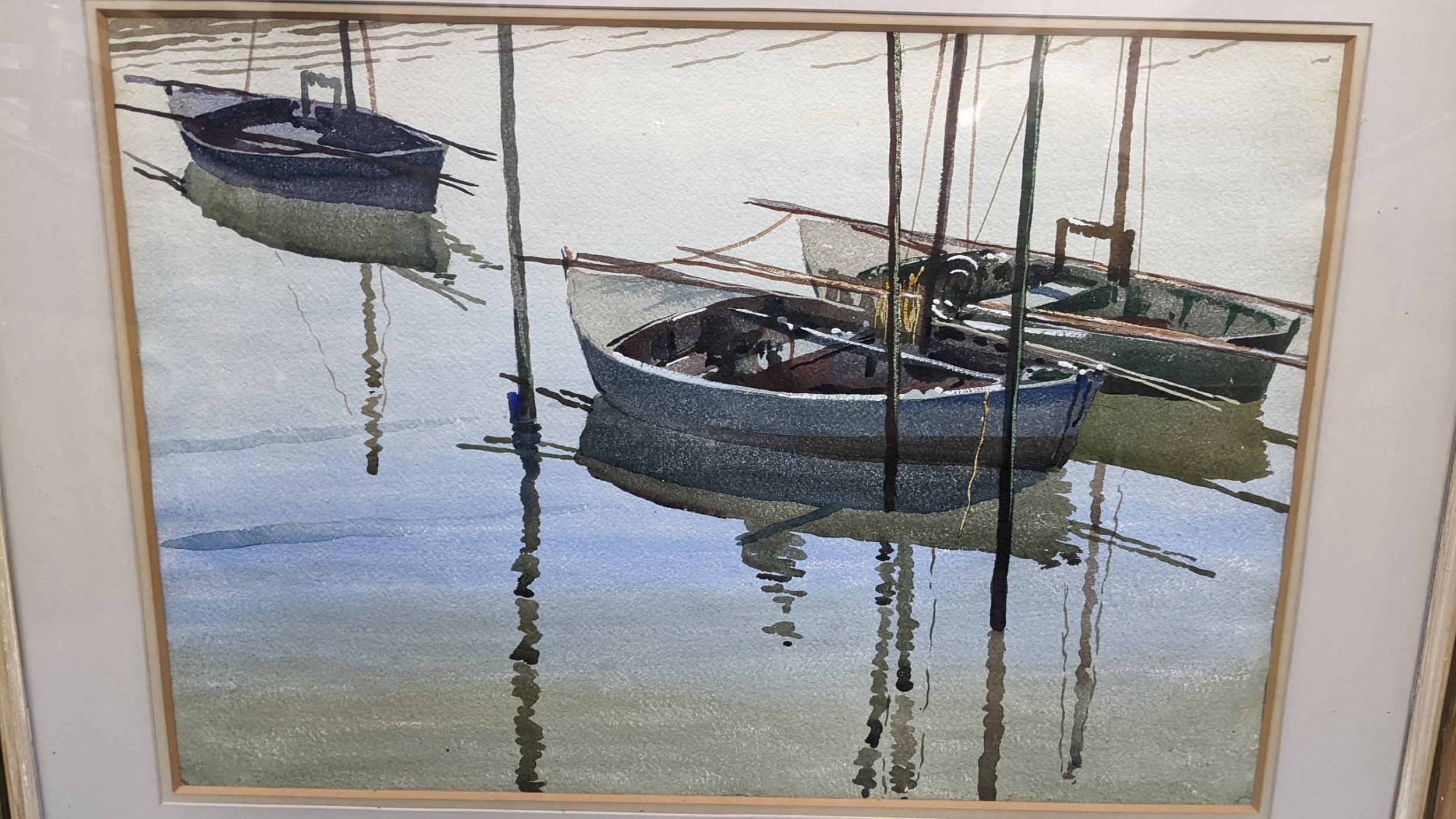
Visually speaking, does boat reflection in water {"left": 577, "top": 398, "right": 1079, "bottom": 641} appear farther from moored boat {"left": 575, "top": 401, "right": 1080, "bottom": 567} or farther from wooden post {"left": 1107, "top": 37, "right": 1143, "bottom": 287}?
wooden post {"left": 1107, "top": 37, "right": 1143, "bottom": 287}

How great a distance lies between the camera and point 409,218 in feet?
2.91

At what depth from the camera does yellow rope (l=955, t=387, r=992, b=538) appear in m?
0.91

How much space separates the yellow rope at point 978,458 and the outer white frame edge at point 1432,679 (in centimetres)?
55

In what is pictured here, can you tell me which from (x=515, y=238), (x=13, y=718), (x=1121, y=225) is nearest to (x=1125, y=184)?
(x=1121, y=225)

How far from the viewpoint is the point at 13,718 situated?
3.12ft

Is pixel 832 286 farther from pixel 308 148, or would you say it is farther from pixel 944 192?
pixel 308 148

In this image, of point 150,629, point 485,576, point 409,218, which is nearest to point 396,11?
point 409,218

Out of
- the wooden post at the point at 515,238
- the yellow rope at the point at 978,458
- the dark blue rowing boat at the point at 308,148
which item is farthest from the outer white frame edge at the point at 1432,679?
the dark blue rowing boat at the point at 308,148

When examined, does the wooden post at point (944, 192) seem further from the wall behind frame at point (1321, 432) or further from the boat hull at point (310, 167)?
the boat hull at point (310, 167)

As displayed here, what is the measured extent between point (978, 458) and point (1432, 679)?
2.06 feet

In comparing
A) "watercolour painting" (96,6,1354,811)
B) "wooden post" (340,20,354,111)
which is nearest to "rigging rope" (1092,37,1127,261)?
"watercolour painting" (96,6,1354,811)

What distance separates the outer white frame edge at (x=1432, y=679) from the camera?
0.90 m

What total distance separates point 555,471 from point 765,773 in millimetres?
483

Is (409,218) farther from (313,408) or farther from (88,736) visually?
(88,736)
